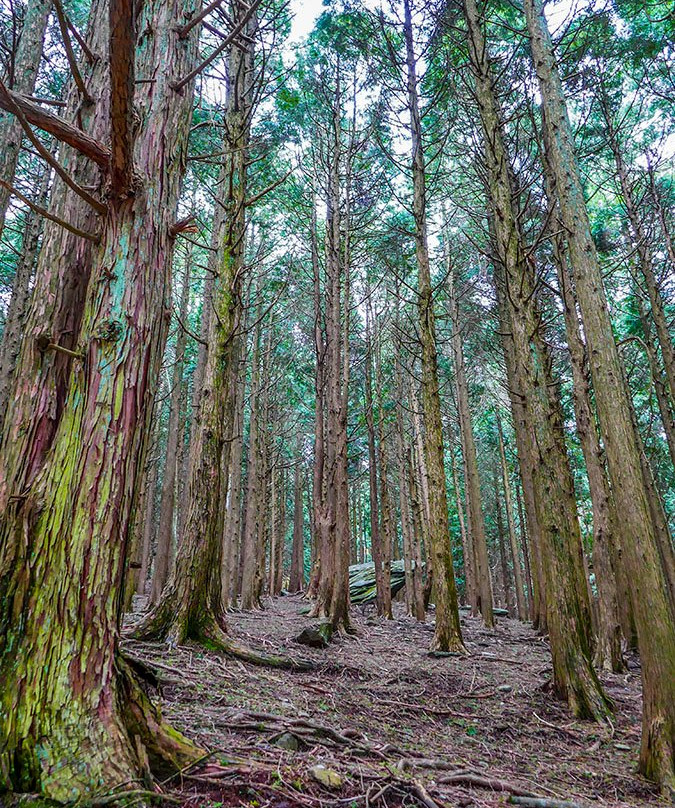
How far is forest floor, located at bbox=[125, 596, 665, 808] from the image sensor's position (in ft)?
6.58

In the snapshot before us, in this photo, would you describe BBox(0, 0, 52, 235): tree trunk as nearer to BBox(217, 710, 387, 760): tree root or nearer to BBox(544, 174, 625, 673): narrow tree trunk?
BBox(217, 710, 387, 760): tree root

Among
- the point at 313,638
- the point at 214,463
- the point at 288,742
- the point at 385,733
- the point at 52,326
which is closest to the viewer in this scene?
the point at 52,326

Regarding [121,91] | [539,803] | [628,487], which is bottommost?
[539,803]

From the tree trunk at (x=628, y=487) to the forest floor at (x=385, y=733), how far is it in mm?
355

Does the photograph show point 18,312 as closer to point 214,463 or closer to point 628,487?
point 214,463

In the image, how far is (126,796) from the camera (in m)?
1.50

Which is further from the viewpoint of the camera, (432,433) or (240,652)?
(432,433)

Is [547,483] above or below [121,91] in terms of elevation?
below

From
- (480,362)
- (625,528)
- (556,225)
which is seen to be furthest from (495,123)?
(480,362)

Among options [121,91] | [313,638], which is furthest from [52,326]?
[313,638]

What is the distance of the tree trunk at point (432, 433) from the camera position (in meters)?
7.12

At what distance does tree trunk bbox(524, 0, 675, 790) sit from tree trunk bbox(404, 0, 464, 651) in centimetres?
367

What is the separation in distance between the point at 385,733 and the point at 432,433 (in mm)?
4970

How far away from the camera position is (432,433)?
7.79 metres
